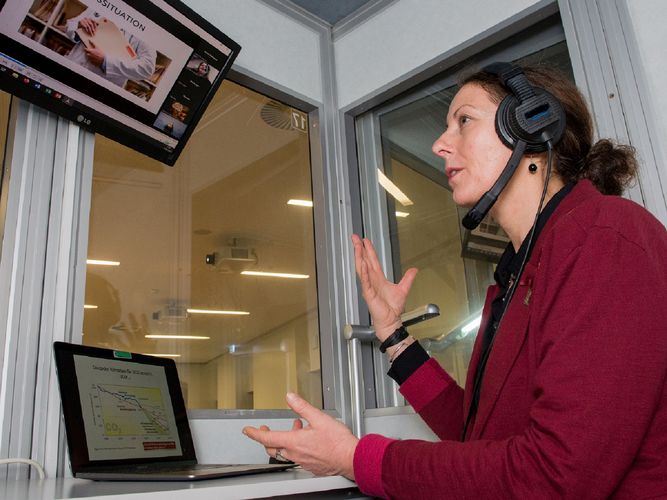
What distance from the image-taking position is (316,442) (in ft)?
3.00

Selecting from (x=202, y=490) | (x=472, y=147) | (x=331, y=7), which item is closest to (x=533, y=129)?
(x=472, y=147)

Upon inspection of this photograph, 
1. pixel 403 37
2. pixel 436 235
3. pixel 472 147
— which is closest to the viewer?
pixel 472 147

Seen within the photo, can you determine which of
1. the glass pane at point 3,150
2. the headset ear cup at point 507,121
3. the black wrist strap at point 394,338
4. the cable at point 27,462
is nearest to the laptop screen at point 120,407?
the cable at point 27,462

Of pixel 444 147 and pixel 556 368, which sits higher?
pixel 444 147

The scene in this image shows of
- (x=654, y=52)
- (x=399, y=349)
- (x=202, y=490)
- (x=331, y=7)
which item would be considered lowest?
(x=202, y=490)

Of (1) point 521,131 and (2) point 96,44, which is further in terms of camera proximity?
(2) point 96,44

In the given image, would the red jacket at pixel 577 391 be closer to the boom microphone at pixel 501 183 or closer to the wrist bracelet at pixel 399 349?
the boom microphone at pixel 501 183

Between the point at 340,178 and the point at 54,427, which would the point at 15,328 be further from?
the point at 340,178

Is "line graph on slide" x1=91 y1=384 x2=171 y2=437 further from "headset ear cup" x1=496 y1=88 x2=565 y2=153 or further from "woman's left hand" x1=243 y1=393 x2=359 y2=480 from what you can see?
"headset ear cup" x1=496 y1=88 x2=565 y2=153

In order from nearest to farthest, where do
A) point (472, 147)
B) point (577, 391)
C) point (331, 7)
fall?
point (577, 391) → point (472, 147) → point (331, 7)

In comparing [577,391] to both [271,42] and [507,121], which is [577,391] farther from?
[271,42]

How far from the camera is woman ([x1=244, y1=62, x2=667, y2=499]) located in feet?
2.32

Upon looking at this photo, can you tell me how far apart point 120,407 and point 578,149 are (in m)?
1.01

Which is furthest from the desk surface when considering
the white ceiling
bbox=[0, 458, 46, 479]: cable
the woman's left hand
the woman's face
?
the white ceiling
